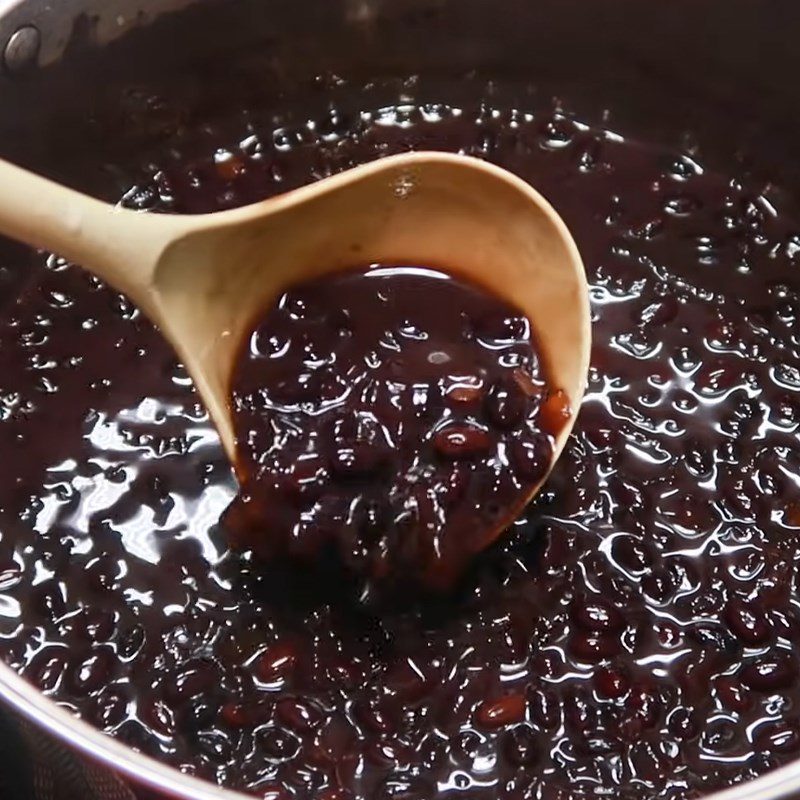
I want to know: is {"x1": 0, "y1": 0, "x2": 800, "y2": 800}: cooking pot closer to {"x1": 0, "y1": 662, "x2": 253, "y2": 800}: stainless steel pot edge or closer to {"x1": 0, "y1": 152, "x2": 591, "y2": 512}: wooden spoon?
{"x1": 0, "y1": 152, "x2": 591, "y2": 512}: wooden spoon

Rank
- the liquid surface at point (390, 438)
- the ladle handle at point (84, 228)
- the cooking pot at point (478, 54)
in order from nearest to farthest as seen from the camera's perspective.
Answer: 1. the ladle handle at point (84, 228)
2. the liquid surface at point (390, 438)
3. the cooking pot at point (478, 54)

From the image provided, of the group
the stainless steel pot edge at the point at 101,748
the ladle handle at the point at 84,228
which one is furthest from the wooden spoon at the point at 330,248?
the stainless steel pot edge at the point at 101,748

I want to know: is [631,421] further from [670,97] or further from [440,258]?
[670,97]

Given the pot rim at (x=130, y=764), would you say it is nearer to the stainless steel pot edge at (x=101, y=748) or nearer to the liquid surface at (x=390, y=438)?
the stainless steel pot edge at (x=101, y=748)

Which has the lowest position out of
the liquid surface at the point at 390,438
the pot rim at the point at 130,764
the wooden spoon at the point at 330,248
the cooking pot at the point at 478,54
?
the pot rim at the point at 130,764

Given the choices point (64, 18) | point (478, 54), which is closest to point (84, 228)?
point (64, 18)

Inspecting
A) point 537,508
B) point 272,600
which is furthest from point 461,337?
point 272,600

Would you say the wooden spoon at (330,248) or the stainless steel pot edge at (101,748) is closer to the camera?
the stainless steel pot edge at (101,748)

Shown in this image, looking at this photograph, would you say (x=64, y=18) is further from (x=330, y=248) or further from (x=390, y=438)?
(x=390, y=438)

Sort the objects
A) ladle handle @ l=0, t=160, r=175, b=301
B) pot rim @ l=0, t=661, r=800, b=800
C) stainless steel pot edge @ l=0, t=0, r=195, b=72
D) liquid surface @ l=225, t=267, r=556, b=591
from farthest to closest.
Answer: stainless steel pot edge @ l=0, t=0, r=195, b=72
liquid surface @ l=225, t=267, r=556, b=591
ladle handle @ l=0, t=160, r=175, b=301
pot rim @ l=0, t=661, r=800, b=800

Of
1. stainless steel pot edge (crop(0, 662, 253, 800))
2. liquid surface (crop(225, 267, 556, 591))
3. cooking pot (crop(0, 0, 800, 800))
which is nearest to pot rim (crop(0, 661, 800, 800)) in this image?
stainless steel pot edge (crop(0, 662, 253, 800))
